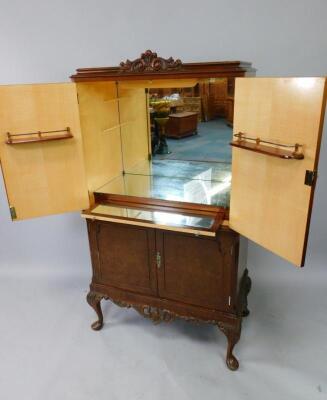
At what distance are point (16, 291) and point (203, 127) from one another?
1983 mm

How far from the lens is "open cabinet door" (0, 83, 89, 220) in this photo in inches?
67.1

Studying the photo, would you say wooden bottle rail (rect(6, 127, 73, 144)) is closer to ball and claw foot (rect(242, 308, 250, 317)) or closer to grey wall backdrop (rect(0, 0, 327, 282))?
grey wall backdrop (rect(0, 0, 327, 282))

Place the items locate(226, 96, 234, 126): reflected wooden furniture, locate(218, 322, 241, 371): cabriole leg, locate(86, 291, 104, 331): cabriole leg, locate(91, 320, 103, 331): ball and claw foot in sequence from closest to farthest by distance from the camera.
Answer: locate(226, 96, 234, 126): reflected wooden furniture → locate(218, 322, 241, 371): cabriole leg → locate(86, 291, 104, 331): cabriole leg → locate(91, 320, 103, 331): ball and claw foot

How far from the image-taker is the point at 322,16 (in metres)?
1.99

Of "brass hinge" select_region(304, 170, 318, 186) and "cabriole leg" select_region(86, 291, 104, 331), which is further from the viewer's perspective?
"cabriole leg" select_region(86, 291, 104, 331)

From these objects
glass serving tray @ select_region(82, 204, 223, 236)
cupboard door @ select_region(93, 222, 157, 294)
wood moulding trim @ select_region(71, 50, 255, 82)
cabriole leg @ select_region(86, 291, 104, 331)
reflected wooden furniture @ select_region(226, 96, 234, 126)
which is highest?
wood moulding trim @ select_region(71, 50, 255, 82)

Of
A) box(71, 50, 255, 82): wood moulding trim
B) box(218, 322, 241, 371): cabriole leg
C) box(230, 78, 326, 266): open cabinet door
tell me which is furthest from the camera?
box(218, 322, 241, 371): cabriole leg

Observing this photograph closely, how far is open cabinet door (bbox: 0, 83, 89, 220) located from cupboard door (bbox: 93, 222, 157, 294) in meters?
0.28

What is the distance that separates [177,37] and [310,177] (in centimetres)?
139

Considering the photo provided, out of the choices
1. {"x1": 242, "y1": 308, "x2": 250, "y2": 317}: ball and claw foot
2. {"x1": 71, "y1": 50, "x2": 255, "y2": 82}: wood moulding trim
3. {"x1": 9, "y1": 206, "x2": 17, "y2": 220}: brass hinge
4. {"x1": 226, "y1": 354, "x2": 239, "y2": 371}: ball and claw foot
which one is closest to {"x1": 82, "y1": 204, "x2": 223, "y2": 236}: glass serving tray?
{"x1": 9, "y1": 206, "x2": 17, "y2": 220}: brass hinge

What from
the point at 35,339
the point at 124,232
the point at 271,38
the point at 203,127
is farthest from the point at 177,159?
the point at 35,339

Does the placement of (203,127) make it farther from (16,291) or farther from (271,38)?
(16,291)

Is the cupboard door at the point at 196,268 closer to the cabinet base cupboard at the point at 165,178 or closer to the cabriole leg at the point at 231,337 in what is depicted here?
the cabinet base cupboard at the point at 165,178

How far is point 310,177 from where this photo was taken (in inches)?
50.6
